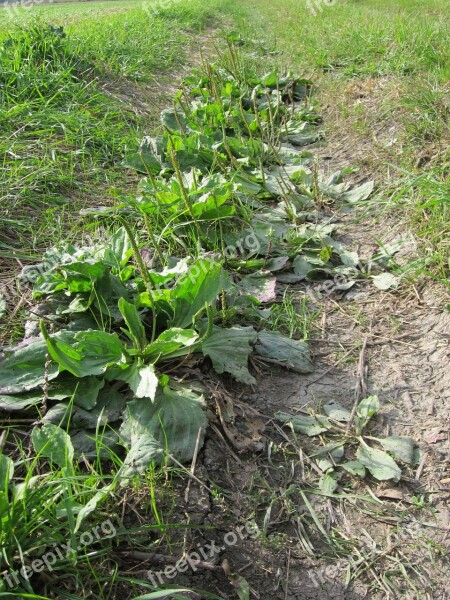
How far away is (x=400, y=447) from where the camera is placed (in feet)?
5.97

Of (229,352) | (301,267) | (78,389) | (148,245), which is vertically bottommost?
(301,267)

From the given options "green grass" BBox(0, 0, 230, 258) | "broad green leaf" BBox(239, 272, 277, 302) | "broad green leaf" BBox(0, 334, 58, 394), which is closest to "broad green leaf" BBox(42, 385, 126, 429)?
"broad green leaf" BBox(0, 334, 58, 394)

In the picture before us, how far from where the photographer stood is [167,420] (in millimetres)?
1725

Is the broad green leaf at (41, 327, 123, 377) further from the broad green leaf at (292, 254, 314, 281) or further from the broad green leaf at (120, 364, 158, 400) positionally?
the broad green leaf at (292, 254, 314, 281)

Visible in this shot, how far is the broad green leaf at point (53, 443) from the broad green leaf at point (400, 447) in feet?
3.44

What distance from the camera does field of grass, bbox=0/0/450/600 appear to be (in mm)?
1444

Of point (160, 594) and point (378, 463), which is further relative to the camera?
point (378, 463)

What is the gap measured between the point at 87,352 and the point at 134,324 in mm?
187

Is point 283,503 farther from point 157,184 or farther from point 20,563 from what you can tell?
point 157,184

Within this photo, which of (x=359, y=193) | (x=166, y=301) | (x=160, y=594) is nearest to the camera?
(x=160, y=594)

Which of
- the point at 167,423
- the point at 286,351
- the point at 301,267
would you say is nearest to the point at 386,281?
the point at 301,267

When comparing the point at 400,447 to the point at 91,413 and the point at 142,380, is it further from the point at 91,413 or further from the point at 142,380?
the point at 91,413

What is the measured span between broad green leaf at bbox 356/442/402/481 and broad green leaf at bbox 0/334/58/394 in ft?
3.50

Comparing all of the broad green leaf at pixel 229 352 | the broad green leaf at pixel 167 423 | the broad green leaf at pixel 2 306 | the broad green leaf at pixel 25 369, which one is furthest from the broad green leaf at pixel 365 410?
the broad green leaf at pixel 2 306
